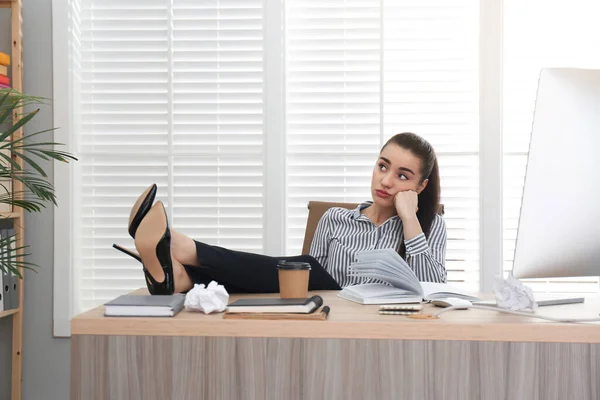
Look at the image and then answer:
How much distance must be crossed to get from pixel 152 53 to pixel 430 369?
234cm

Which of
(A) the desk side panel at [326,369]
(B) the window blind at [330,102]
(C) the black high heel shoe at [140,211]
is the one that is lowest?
(A) the desk side panel at [326,369]

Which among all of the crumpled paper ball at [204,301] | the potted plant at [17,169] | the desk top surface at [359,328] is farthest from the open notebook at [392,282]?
the potted plant at [17,169]

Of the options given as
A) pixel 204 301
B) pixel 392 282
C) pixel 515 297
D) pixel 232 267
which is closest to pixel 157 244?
pixel 232 267

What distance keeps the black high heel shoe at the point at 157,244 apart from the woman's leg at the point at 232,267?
10 centimetres

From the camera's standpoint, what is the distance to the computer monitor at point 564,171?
4.14 ft

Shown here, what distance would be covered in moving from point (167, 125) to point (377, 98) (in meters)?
0.98

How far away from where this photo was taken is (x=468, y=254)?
306 cm

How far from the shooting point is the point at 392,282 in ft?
5.31

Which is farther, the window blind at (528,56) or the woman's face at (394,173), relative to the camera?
the window blind at (528,56)

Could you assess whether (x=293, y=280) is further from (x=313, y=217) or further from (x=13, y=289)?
(x=13, y=289)

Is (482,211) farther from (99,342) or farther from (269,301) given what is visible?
(99,342)

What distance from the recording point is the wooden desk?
125 cm

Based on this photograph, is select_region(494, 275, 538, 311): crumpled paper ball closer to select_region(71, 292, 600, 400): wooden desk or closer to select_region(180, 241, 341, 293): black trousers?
select_region(71, 292, 600, 400): wooden desk

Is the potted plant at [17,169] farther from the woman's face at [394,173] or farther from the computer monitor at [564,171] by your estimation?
the computer monitor at [564,171]
